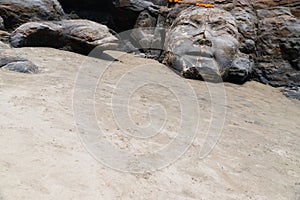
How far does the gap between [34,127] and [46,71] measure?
2.03m

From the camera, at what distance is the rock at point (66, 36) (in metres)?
6.21

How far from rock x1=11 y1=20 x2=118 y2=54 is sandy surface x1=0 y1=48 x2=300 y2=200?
6.37ft

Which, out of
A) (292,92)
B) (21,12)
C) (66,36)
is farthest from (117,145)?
(21,12)

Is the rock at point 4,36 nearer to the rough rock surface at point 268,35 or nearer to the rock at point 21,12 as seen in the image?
the rock at point 21,12

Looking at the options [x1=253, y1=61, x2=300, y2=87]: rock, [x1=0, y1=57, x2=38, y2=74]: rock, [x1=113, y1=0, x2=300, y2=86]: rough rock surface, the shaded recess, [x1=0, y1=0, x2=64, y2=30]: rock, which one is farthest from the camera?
the shaded recess

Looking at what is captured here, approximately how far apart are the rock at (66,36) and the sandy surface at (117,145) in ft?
6.37

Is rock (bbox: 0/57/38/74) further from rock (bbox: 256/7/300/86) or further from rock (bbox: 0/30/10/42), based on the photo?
rock (bbox: 256/7/300/86)

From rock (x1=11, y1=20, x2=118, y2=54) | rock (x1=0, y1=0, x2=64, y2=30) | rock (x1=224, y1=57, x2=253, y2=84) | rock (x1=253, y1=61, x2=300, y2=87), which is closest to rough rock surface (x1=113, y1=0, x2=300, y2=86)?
rock (x1=253, y1=61, x2=300, y2=87)

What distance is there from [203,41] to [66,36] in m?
2.65

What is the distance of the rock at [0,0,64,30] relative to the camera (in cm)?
723

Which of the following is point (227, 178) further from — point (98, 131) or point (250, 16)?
point (250, 16)

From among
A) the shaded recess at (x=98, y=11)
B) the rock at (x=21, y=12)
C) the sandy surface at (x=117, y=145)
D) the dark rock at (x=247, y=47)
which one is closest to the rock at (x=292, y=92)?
the dark rock at (x=247, y=47)

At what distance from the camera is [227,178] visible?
257cm

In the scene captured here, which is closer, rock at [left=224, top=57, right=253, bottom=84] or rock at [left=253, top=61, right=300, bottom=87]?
rock at [left=224, top=57, right=253, bottom=84]
